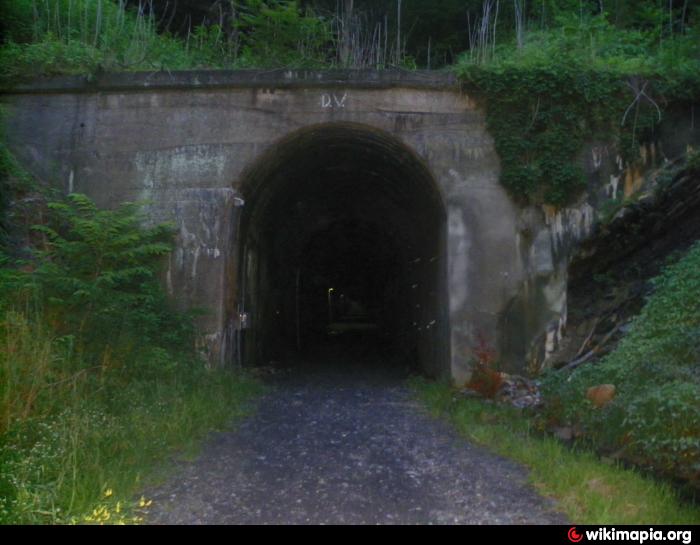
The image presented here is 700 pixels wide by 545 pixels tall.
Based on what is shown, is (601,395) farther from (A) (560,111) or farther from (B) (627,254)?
(A) (560,111)

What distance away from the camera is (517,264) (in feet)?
28.8

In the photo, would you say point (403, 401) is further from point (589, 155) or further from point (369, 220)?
point (369, 220)

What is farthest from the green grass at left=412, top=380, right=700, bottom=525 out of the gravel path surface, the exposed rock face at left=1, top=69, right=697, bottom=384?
the exposed rock face at left=1, top=69, right=697, bottom=384

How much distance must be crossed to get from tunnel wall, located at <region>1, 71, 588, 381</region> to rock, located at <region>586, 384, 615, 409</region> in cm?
248

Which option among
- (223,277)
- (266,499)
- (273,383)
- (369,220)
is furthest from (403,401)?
(369,220)

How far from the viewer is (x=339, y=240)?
20266 millimetres

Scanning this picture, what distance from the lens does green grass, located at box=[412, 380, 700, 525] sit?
4.10 meters

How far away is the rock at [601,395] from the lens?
19.8 feet

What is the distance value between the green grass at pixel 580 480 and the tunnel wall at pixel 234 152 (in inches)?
91.8
